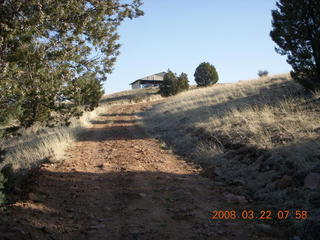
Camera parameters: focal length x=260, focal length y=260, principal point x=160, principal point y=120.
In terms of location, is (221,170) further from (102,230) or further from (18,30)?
(18,30)

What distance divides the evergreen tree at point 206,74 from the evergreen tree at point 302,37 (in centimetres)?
2770

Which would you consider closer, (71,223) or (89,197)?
(71,223)

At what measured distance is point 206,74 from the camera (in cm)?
4022

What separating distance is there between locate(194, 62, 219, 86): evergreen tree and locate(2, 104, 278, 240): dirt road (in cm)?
3392

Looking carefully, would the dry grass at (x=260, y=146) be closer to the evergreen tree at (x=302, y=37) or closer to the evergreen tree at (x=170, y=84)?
the evergreen tree at (x=302, y=37)

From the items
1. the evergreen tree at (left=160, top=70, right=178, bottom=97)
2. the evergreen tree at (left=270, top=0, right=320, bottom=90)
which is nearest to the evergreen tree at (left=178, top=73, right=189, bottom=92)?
the evergreen tree at (left=160, top=70, right=178, bottom=97)

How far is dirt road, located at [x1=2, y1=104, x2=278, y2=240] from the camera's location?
379 centimetres

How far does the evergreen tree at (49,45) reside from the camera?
17.9ft

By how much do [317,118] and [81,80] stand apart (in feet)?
23.5

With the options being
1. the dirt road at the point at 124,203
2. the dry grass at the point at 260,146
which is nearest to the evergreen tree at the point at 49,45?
the dirt road at the point at 124,203

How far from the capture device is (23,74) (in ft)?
19.5

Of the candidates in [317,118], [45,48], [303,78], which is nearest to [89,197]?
[45,48]

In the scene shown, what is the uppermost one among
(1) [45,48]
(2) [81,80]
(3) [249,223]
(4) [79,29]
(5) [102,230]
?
(4) [79,29]

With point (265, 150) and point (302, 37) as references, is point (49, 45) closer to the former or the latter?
point (265, 150)
